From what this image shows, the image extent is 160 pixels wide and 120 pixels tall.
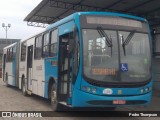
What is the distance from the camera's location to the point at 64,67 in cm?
1150

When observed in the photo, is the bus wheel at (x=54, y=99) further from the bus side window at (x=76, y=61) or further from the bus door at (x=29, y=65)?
the bus door at (x=29, y=65)

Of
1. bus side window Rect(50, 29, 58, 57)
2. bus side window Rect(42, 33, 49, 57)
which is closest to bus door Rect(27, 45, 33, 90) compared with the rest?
bus side window Rect(42, 33, 49, 57)

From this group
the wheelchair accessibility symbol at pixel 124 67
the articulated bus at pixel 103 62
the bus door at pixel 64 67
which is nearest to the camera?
the articulated bus at pixel 103 62

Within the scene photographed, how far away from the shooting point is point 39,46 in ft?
48.9

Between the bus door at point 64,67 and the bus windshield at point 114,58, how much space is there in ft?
3.33

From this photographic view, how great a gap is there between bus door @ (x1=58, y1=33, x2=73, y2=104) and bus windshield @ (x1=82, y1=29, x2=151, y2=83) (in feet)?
3.33

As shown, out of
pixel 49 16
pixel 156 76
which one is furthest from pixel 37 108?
pixel 49 16

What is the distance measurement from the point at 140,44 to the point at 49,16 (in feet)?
66.8

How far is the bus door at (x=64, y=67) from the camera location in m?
11.0

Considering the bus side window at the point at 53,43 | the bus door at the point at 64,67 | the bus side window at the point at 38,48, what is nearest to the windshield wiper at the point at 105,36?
the bus door at the point at 64,67

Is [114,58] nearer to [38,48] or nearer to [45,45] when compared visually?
[45,45]

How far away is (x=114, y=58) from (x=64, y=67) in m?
1.98

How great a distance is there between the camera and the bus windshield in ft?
32.7

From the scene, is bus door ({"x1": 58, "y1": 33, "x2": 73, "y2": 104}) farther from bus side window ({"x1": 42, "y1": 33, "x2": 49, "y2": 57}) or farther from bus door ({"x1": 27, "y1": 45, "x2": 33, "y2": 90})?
bus door ({"x1": 27, "y1": 45, "x2": 33, "y2": 90})
